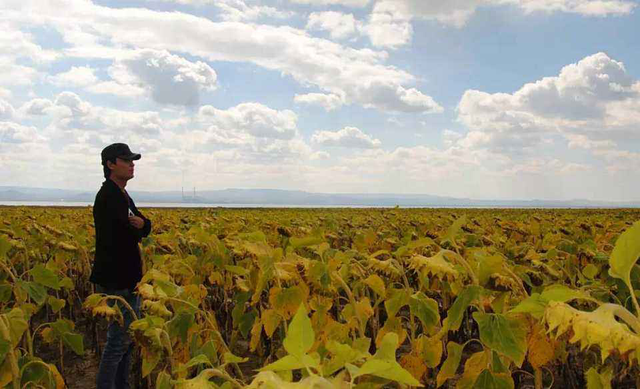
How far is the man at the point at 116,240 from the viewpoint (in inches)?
181

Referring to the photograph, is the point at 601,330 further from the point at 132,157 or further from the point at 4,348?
the point at 132,157

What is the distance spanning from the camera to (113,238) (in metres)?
4.72

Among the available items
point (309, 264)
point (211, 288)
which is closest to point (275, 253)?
point (309, 264)

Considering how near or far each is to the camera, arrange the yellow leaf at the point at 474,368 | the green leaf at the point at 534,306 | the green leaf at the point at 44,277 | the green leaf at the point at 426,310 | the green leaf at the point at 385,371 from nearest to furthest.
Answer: the green leaf at the point at 385,371 < the green leaf at the point at 534,306 < the yellow leaf at the point at 474,368 < the green leaf at the point at 426,310 < the green leaf at the point at 44,277

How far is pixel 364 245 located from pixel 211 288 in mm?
1806

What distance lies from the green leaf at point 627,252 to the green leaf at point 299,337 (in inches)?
32.9

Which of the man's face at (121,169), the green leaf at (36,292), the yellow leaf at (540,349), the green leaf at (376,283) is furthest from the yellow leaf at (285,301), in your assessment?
the man's face at (121,169)

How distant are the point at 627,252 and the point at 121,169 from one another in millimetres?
4146

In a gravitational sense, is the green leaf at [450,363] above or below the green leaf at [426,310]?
below

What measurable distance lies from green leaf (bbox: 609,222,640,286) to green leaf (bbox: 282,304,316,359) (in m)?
0.84

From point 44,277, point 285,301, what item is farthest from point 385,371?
point 44,277

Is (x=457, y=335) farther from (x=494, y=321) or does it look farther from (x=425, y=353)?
(x=494, y=321)

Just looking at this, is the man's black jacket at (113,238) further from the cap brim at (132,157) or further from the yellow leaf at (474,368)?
the yellow leaf at (474,368)

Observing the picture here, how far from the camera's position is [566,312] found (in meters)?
1.27
